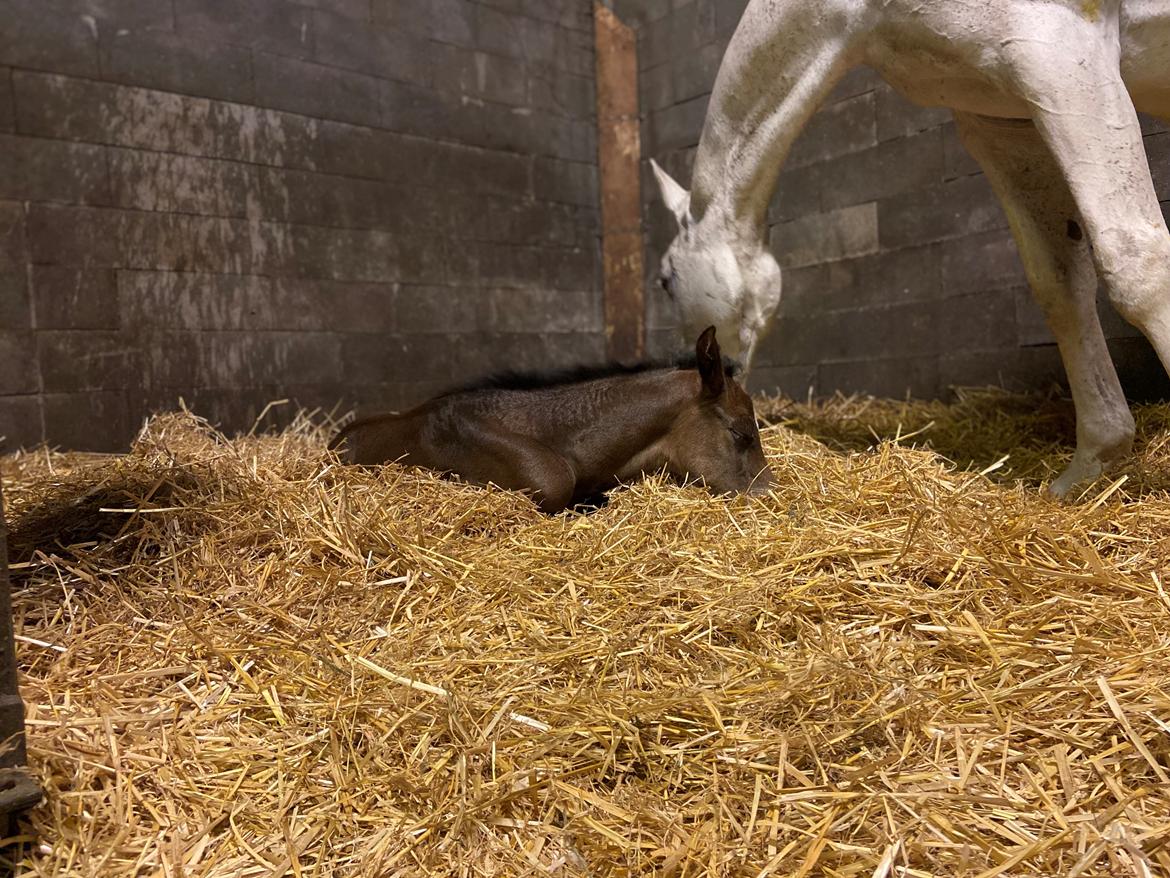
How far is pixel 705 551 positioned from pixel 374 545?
37.4 inches

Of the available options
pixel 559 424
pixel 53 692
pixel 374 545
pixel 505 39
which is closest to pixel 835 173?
pixel 505 39

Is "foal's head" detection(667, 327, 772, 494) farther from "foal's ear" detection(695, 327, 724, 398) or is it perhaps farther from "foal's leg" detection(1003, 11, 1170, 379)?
"foal's leg" detection(1003, 11, 1170, 379)

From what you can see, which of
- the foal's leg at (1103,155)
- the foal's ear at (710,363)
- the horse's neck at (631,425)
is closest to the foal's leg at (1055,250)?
the foal's leg at (1103,155)

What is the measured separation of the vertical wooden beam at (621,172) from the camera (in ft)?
→ 22.4

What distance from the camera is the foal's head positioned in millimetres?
3055

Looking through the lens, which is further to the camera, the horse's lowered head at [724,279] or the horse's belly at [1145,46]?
the horse's lowered head at [724,279]

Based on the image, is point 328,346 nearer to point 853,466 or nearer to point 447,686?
point 853,466

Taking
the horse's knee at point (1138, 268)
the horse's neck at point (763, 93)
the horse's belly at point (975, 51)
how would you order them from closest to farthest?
1. the horse's knee at point (1138, 268)
2. the horse's belly at point (975, 51)
3. the horse's neck at point (763, 93)

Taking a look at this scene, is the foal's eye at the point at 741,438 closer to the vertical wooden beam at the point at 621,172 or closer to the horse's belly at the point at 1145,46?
the horse's belly at the point at 1145,46

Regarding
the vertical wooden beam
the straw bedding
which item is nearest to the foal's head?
the straw bedding

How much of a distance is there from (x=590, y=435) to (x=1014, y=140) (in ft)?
6.38

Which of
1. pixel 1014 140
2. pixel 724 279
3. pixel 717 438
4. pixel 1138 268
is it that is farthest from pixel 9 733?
pixel 1014 140

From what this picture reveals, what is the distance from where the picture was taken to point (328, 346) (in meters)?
5.57

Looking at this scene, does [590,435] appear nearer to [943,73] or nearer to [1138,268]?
[943,73]
